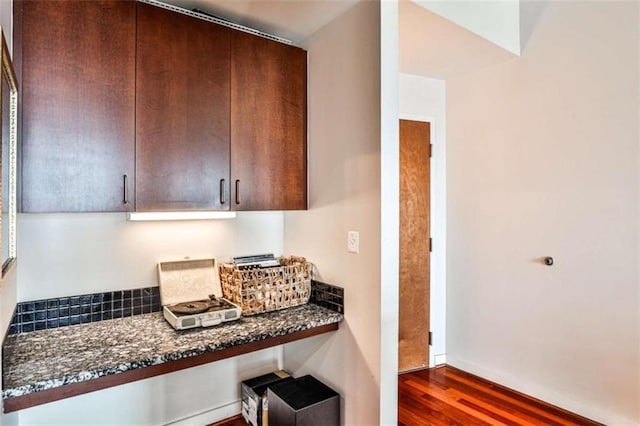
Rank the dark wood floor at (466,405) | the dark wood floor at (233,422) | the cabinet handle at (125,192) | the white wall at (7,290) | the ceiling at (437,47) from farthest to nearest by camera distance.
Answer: the dark wood floor at (466,405) < the dark wood floor at (233,422) < the ceiling at (437,47) < the cabinet handle at (125,192) < the white wall at (7,290)

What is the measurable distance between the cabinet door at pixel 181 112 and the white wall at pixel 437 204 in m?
1.89

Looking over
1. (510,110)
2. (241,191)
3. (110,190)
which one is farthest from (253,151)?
(510,110)

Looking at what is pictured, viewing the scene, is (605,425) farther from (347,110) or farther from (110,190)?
(110,190)

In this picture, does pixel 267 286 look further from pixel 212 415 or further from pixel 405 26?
pixel 405 26

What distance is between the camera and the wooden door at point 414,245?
321 cm

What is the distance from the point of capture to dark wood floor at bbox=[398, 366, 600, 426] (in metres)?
2.46

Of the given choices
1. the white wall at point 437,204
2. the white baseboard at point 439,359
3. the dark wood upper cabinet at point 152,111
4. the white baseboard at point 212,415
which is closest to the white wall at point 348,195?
the dark wood upper cabinet at point 152,111

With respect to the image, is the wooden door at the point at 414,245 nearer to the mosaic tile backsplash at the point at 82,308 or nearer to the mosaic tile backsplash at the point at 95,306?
the mosaic tile backsplash at the point at 95,306

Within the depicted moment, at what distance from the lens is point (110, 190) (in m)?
1.70

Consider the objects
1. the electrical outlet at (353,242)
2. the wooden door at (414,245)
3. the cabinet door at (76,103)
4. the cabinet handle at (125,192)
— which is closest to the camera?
the cabinet door at (76,103)

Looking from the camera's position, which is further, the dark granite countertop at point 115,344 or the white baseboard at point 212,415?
the white baseboard at point 212,415

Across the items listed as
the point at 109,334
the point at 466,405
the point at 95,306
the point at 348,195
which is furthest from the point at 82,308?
the point at 466,405

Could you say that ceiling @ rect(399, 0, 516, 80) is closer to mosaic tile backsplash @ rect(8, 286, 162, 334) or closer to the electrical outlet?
the electrical outlet

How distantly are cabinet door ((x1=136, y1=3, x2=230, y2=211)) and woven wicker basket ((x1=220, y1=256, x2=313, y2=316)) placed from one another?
0.41m
